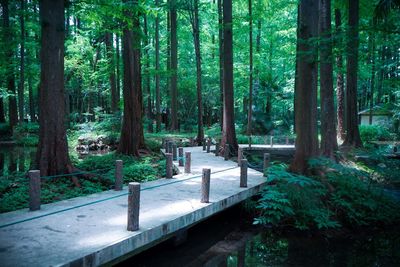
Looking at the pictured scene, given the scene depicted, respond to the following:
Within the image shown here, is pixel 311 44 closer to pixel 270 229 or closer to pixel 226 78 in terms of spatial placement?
pixel 270 229

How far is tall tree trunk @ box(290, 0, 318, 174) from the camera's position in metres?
10.2

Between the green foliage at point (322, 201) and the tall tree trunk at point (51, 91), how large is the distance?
19.9ft

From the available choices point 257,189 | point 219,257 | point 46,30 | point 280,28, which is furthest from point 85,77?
point 219,257

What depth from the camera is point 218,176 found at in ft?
Result: 37.7

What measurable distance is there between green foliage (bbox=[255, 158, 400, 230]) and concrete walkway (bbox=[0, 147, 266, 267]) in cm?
98

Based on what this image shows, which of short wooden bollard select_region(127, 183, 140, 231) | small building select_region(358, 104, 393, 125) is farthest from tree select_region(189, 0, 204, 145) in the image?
small building select_region(358, 104, 393, 125)

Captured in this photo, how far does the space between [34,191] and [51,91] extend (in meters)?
3.69

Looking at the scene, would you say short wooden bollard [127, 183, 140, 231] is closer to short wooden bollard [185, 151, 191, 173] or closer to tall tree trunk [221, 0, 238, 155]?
short wooden bollard [185, 151, 191, 173]

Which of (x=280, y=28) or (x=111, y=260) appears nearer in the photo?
(x=111, y=260)

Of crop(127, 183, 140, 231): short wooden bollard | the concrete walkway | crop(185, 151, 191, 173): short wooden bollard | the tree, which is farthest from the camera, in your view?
the tree

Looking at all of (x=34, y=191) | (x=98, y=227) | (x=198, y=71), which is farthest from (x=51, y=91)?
(x=198, y=71)

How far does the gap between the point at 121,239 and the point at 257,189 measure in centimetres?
569

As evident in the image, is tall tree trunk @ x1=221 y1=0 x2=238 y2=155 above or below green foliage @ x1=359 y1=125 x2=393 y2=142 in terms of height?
above

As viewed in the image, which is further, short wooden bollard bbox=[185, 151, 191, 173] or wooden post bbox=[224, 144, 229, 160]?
wooden post bbox=[224, 144, 229, 160]
